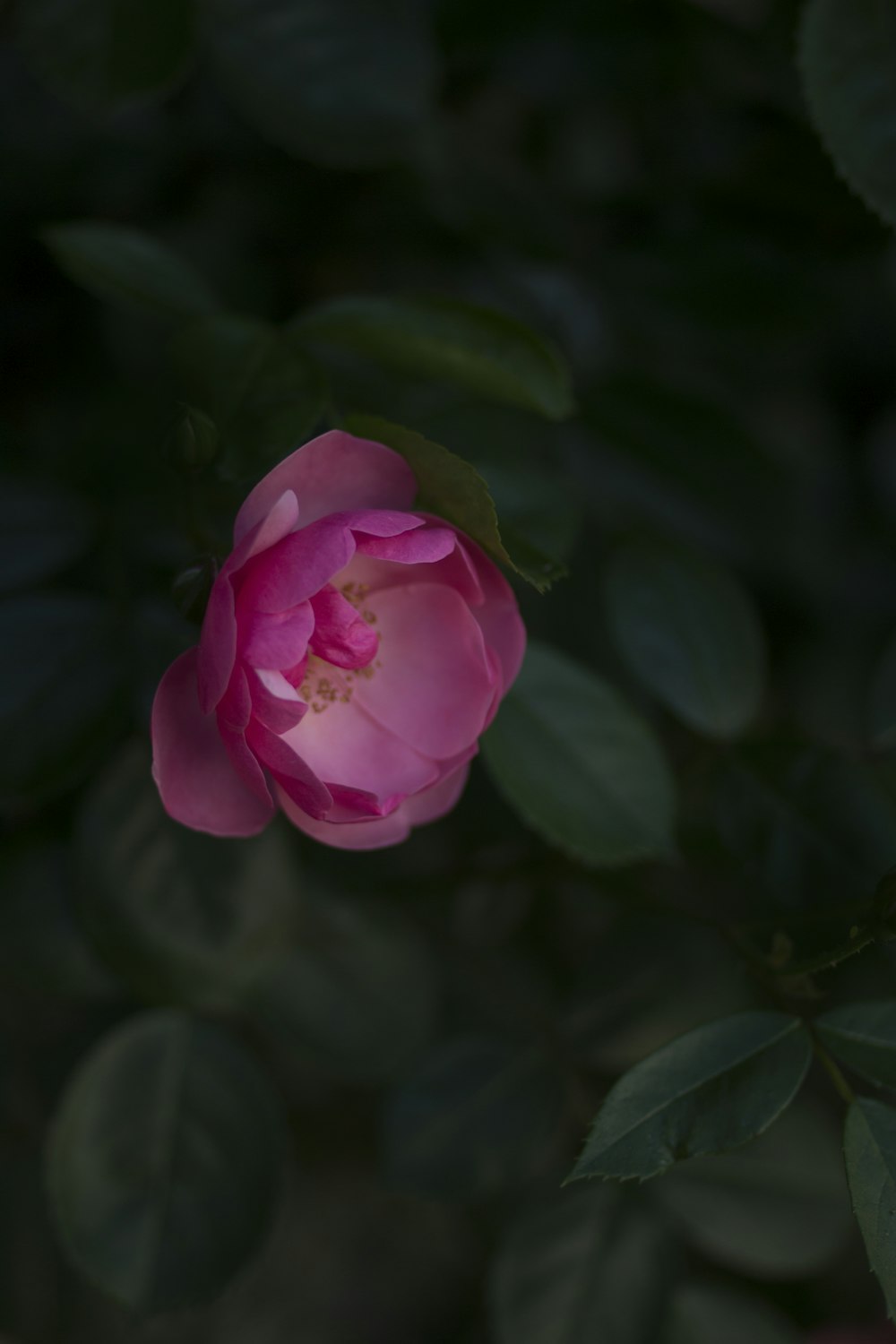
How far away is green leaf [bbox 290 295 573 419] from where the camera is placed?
2.20 feet

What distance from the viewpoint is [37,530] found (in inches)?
31.6

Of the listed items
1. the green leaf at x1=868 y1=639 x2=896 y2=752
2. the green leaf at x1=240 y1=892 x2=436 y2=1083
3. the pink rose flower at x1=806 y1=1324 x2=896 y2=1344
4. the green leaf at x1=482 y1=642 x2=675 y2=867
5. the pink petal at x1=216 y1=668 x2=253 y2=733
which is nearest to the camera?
the pink petal at x1=216 y1=668 x2=253 y2=733

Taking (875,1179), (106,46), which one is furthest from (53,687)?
(875,1179)

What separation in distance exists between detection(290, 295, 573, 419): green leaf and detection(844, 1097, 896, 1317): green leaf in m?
0.43

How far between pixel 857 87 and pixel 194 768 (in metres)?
0.62

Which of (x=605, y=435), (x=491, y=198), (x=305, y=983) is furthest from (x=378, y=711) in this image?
(x=491, y=198)

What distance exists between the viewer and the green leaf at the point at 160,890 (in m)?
0.82

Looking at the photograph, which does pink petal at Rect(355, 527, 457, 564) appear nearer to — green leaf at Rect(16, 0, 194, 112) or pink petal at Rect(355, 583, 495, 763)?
pink petal at Rect(355, 583, 495, 763)

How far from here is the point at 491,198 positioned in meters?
1.10

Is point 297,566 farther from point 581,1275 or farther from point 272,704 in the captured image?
point 581,1275

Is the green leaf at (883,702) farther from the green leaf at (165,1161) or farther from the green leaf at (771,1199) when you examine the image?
the green leaf at (165,1161)

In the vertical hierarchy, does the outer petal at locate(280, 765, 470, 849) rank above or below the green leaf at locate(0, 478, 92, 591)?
above

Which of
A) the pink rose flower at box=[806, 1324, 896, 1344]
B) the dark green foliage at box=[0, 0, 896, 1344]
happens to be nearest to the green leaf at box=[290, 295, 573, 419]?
the dark green foliage at box=[0, 0, 896, 1344]

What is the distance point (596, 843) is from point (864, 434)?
1042mm
